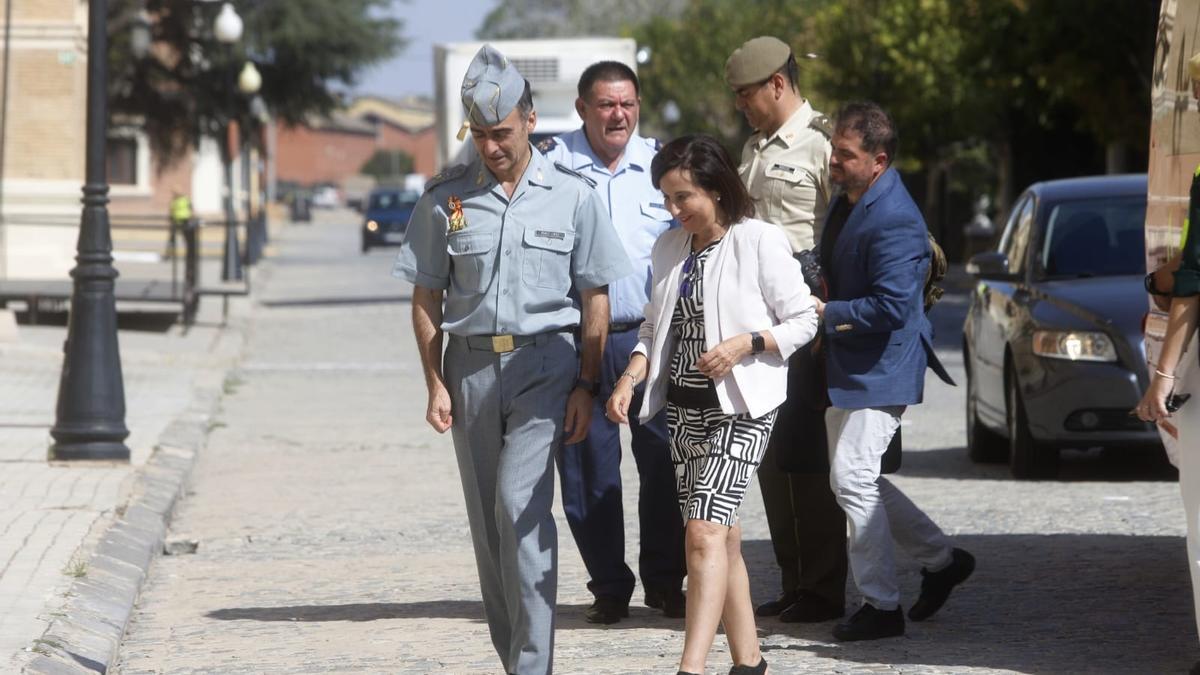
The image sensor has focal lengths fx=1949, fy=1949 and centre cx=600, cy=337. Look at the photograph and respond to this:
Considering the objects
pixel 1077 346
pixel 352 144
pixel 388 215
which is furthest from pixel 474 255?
pixel 352 144

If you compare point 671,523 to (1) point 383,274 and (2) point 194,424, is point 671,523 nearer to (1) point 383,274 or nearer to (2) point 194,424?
(2) point 194,424

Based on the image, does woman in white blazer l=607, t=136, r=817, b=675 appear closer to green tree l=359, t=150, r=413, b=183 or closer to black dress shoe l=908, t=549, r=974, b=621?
black dress shoe l=908, t=549, r=974, b=621

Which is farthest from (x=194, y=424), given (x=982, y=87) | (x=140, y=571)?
(x=982, y=87)

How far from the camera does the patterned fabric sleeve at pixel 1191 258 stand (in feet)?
17.9

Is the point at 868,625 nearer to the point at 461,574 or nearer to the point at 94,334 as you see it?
the point at 461,574

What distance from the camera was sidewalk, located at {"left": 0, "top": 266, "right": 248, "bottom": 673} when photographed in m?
7.02

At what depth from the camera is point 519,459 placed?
→ 5680 mm

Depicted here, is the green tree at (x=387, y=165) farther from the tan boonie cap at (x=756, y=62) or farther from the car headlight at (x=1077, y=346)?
the tan boonie cap at (x=756, y=62)

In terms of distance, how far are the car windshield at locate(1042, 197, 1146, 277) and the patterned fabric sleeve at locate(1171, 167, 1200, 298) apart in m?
5.89

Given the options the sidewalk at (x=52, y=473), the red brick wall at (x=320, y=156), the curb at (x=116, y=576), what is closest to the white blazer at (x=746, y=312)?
the curb at (x=116, y=576)

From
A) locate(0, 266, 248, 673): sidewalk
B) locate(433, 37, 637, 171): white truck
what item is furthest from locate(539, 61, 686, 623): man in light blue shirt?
locate(433, 37, 637, 171): white truck

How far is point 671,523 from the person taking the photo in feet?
23.4

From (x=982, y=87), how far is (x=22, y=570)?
103ft

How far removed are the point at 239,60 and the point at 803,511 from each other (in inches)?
1694
